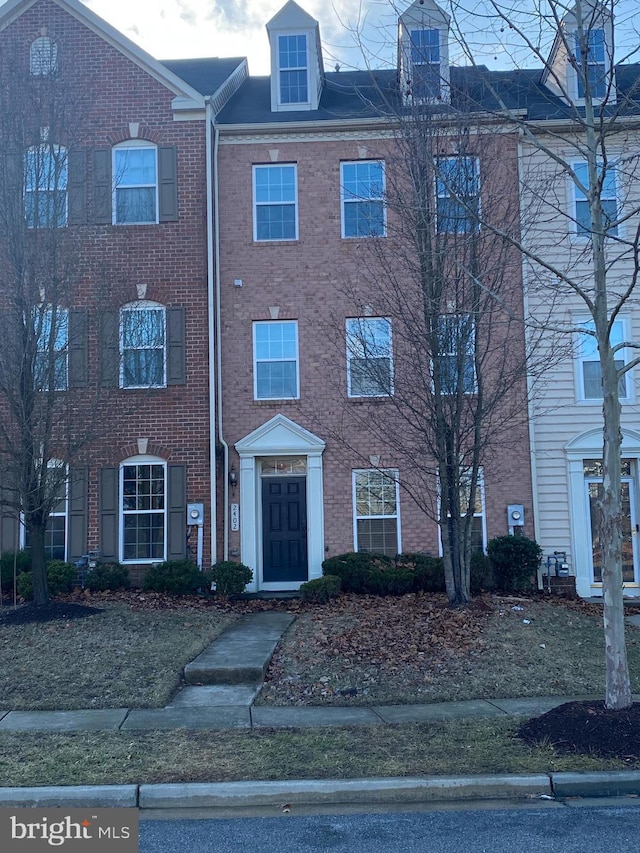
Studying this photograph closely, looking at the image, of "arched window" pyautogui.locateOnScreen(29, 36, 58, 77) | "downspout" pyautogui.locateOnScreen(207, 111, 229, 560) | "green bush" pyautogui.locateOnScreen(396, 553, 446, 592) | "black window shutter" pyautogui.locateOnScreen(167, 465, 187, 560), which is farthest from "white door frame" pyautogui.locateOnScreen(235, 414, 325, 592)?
"arched window" pyautogui.locateOnScreen(29, 36, 58, 77)

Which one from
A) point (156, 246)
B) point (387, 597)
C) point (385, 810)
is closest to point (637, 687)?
point (385, 810)

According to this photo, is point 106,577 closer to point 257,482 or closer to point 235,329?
point 257,482

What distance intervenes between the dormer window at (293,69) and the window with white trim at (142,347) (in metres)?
5.60

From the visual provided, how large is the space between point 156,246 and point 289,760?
11.1 meters

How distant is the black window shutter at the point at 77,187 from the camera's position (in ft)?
41.9

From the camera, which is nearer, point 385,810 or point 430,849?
point 430,849

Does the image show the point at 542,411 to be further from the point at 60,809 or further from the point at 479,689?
the point at 60,809

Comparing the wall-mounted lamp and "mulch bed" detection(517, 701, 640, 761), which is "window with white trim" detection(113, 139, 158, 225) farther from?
"mulch bed" detection(517, 701, 640, 761)

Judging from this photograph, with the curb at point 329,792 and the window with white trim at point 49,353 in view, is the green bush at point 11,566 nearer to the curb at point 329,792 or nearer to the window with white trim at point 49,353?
the window with white trim at point 49,353

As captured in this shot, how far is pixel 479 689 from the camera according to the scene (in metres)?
8.39

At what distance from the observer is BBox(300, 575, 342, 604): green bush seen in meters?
13.2

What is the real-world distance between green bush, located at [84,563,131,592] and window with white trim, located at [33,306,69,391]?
3.75 m

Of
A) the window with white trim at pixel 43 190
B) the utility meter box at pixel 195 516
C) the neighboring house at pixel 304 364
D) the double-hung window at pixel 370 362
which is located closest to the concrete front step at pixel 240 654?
the utility meter box at pixel 195 516

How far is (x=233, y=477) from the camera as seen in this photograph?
1470 centimetres
